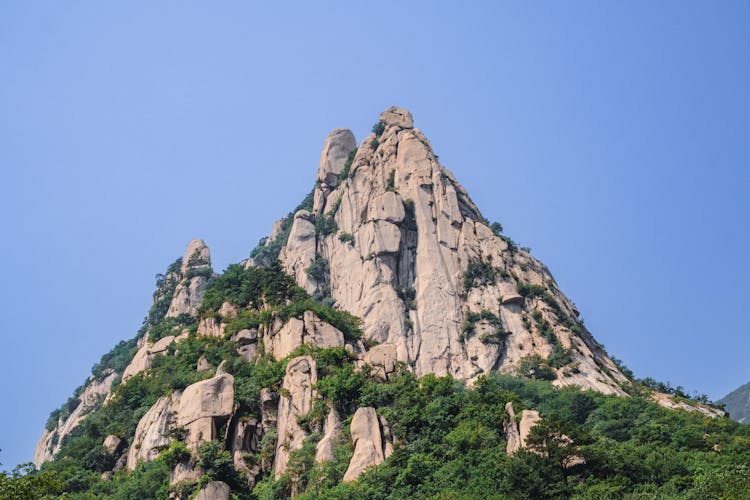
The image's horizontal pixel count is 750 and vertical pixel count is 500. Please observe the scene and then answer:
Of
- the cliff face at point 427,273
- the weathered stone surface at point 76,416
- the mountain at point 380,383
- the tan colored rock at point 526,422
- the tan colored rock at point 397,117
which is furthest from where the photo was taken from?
the tan colored rock at point 397,117

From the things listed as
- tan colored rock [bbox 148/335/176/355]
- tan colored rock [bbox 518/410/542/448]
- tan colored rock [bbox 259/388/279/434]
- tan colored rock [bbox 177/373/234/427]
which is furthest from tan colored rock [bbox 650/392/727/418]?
tan colored rock [bbox 148/335/176/355]

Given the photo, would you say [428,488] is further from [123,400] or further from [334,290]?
[334,290]

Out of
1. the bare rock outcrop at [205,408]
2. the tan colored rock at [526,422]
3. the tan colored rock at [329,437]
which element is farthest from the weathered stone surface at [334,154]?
the tan colored rock at [526,422]

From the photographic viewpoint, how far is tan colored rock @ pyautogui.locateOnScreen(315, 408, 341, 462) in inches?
2023

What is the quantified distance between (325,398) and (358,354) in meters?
9.22

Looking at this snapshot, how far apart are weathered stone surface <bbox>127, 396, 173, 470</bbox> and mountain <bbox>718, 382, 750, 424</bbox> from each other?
97.0m

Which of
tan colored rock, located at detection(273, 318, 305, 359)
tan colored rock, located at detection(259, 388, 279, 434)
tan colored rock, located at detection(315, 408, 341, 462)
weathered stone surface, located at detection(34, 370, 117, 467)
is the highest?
weathered stone surface, located at detection(34, 370, 117, 467)

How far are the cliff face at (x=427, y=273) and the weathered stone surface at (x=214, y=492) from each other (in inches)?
1375

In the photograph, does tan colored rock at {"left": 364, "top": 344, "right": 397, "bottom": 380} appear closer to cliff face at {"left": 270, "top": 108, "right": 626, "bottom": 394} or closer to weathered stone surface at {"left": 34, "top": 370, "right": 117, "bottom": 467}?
cliff face at {"left": 270, "top": 108, "right": 626, "bottom": 394}

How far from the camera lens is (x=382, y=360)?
60812 millimetres

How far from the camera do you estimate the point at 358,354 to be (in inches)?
2542

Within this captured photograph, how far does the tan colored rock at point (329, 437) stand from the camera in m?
51.4

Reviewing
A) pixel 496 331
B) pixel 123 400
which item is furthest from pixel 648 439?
pixel 123 400

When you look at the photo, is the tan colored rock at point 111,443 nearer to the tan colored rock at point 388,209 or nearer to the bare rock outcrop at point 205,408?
the bare rock outcrop at point 205,408
